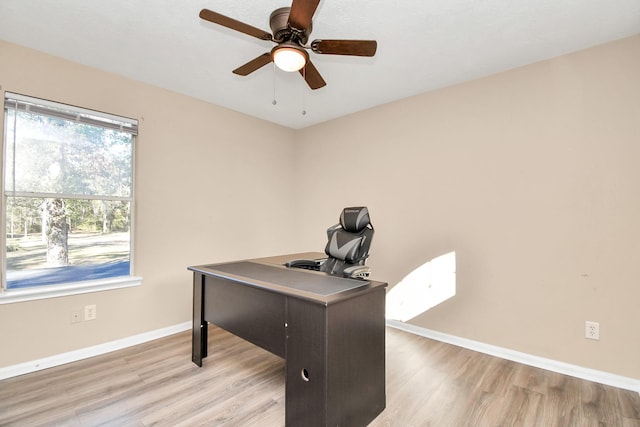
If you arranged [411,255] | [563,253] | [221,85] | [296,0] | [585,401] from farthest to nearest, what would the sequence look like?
[411,255] → [221,85] → [563,253] → [585,401] → [296,0]

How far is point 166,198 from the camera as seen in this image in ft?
9.81

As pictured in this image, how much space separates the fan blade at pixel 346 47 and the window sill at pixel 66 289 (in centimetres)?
256

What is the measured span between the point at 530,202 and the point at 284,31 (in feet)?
7.48

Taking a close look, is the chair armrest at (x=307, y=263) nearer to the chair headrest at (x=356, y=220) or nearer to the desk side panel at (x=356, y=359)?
the chair headrest at (x=356, y=220)

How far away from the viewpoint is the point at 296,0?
1325 millimetres

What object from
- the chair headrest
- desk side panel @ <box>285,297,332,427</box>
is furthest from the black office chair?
desk side panel @ <box>285,297,332,427</box>

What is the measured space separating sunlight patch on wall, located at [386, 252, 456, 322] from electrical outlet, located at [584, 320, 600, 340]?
0.93 meters

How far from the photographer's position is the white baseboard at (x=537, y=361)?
2.04 m

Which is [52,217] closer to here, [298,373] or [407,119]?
[298,373]

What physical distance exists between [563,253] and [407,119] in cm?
185

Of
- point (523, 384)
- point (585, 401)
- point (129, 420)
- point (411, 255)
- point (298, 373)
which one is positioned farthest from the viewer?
point (411, 255)

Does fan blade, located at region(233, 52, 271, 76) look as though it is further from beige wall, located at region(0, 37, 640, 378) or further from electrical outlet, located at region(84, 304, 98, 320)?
electrical outlet, located at region(84, 304, 98, 320)

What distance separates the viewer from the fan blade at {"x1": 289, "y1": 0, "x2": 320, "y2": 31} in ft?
4.41

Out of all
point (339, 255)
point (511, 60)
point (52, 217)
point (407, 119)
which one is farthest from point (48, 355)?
point (511, 60)
